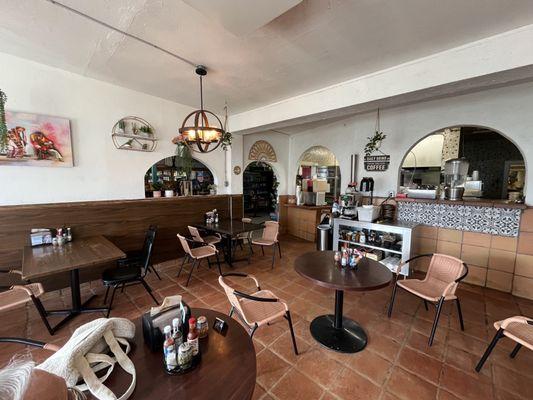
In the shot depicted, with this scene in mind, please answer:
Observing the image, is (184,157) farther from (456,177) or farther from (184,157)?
(456,177)

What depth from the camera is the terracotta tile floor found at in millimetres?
1669

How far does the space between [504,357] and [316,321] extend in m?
1.60

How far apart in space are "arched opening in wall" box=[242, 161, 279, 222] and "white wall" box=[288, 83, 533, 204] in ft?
9.87

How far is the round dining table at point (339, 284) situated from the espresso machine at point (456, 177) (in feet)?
7.10

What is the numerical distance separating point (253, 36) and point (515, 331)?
321 centimetres

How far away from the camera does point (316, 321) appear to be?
2.41m

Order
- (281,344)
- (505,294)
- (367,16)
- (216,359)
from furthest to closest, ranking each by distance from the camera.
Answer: (505,294)
(281,344)
(367,16)
(216,359)

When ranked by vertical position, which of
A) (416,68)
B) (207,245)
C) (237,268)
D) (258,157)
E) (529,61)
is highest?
(416,68)

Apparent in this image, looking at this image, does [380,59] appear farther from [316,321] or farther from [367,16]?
[316,321]

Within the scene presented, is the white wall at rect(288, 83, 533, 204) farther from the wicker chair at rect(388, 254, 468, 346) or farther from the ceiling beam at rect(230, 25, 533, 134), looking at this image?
the wicker chair at rect(388, 254, 468, 346)

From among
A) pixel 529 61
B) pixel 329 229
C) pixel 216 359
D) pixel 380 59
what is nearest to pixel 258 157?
pixel 329 229

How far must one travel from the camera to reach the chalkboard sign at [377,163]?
4.05 metres

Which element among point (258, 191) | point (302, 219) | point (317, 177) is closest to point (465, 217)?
point (302, 219)

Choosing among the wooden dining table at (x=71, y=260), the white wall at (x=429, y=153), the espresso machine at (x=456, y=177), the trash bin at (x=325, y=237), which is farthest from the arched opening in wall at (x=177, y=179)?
the white wall at (x=429, y=153)
